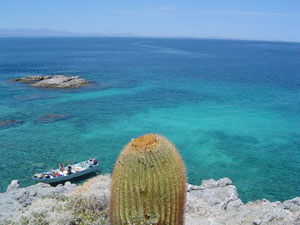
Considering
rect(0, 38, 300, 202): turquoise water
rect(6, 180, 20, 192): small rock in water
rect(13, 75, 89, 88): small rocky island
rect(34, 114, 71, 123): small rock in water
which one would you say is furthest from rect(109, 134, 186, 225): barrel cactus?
rect(13, 75, 89, 88): small rocky island

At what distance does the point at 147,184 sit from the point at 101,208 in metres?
5.53

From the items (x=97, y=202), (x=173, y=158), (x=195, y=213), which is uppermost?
(x=173, y=158)

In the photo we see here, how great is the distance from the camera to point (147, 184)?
7.57 metres

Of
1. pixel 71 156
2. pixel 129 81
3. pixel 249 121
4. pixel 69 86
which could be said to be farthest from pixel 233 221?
pixel 129 81

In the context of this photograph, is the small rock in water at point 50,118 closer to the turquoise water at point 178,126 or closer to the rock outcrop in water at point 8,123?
the turquoise water at point 178,126

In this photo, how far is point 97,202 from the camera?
12.5 meters

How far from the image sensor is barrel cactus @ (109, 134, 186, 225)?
299 inches

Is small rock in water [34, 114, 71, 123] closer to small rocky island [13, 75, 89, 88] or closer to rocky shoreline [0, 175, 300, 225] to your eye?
small rocky island [13, 75, 89, 88]

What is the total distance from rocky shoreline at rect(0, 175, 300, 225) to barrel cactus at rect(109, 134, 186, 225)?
7.59 feet

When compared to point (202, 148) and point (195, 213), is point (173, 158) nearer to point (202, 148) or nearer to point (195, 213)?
point (195, 213)

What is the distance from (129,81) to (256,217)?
51.9 m

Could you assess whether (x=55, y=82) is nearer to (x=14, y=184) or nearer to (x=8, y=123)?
(x=8, y=123)

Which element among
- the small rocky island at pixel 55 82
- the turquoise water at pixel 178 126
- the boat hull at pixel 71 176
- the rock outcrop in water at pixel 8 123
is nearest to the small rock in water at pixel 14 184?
the turquoise water at pixel 178 126

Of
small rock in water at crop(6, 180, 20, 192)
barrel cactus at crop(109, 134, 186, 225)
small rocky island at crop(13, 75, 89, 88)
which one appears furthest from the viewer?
small rocky island at crop(13, 75, 89, 88)
